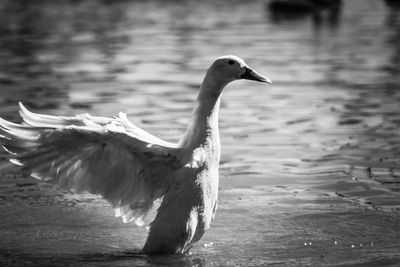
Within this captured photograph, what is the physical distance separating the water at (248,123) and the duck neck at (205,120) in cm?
116

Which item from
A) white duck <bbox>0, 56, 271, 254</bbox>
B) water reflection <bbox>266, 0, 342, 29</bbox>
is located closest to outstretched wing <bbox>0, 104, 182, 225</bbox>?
white duck <bbox>0, 56, 271, 254</bbox>

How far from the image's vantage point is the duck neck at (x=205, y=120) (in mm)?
8203

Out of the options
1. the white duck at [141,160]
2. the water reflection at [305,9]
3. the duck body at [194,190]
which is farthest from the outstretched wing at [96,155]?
the water reflection at [305,9]

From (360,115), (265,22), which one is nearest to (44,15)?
(265,22)

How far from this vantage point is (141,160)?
8125 millimetres

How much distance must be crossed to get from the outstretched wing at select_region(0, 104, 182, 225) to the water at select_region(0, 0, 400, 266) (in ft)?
2.34

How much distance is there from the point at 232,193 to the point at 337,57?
13593mm

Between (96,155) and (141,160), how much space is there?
1.36ft

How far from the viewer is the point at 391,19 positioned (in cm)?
3372

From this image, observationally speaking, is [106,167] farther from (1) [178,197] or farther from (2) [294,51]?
(2) [294,51]

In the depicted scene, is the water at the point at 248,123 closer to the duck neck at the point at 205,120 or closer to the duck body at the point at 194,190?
the duck body at the point at 194,190

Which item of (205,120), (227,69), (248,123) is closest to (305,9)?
(248,123)

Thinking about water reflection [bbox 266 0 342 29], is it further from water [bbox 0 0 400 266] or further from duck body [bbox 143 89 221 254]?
duck body [bbox 143 89 221 254]

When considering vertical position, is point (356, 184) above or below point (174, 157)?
below
